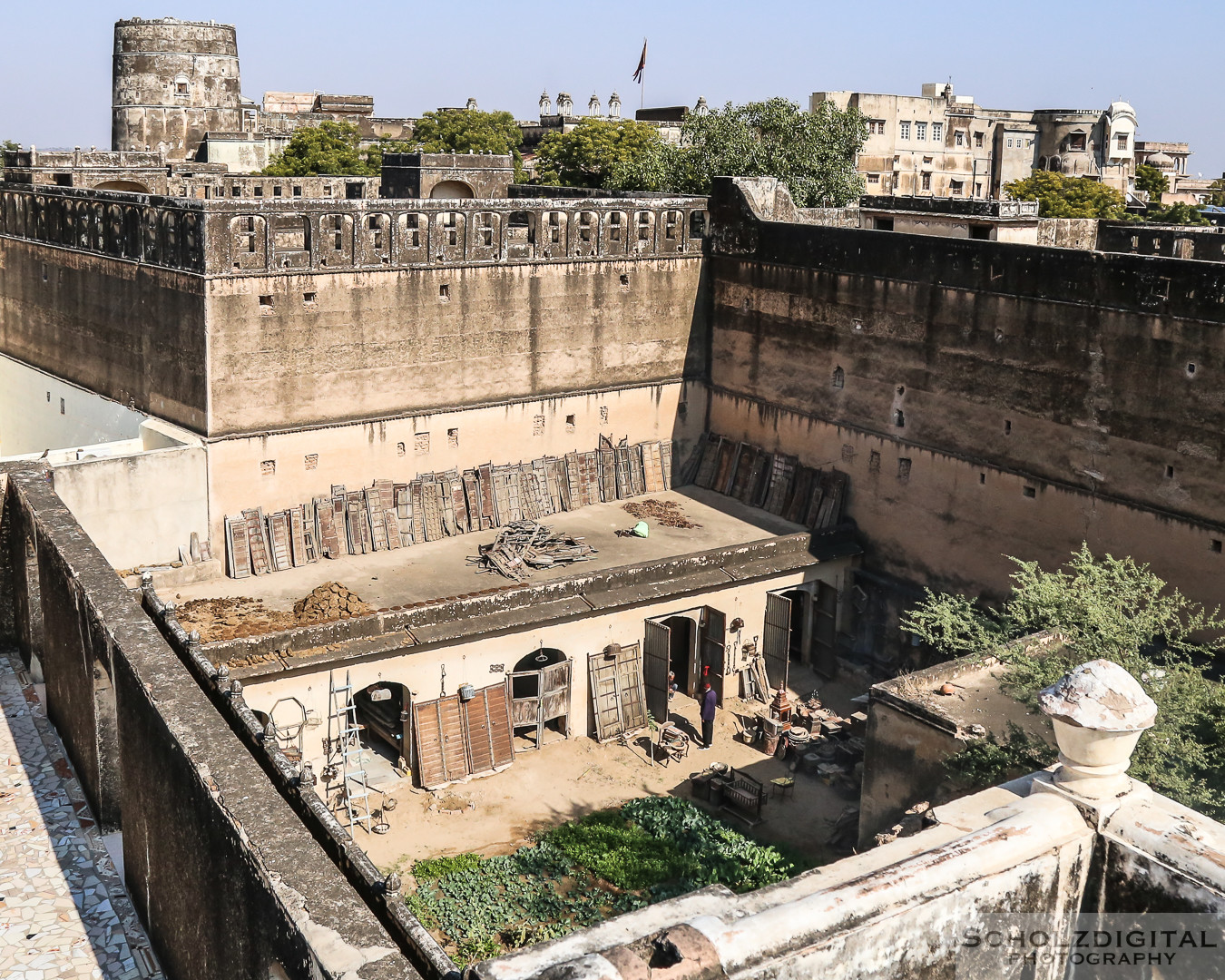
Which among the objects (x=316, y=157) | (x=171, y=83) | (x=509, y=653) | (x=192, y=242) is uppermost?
(x=171, y=83)

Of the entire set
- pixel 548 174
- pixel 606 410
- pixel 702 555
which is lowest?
pixel 702 555

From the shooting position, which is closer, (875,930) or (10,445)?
(875,930)

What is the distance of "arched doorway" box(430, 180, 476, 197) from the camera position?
106ft

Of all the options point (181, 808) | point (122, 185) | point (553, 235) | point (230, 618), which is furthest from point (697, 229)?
point (181, 808)

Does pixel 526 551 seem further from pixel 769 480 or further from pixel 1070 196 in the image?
pixel 1070 196

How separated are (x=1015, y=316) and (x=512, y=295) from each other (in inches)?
360

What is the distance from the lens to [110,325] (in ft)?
76.4

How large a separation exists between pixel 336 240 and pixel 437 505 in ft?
16.2

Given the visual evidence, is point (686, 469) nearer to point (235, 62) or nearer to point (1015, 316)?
point (1015, 316)

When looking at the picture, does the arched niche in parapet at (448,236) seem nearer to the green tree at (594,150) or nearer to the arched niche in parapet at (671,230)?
the arched niche in parapet at (671,230)

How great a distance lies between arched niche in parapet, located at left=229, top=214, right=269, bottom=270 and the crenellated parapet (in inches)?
0.6

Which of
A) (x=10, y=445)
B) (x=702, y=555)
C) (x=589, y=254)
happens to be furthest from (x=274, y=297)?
(x=10, y=445)

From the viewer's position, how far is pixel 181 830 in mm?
9461

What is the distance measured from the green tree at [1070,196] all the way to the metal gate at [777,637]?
1192 inches
